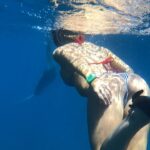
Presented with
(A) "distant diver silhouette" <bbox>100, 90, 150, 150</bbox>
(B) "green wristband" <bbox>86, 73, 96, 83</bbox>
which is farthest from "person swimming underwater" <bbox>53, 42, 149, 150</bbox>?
(A) "distant diver silhouette" <bbox>100, 90, 150, 150</bbox>

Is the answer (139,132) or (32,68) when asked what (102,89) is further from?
(32,68)

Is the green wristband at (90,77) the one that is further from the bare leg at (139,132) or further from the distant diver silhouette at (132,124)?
the distant diver silhouette at (132,124)

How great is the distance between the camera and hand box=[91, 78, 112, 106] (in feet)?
22.7

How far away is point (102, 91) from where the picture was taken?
6.96 meters

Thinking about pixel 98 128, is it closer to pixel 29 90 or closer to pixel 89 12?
pixel 89 12

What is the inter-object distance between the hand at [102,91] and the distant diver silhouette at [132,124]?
40.7 inches

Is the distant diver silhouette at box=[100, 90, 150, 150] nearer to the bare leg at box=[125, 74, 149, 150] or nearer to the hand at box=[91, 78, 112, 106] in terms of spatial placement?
the bare leg at box=[125, 74, 149, 150]

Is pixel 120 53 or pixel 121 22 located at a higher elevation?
Result: pixel 121 22

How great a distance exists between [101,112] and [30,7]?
10.4 meters

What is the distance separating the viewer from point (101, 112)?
7.26 metres

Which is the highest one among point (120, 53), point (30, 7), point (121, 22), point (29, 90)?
point (30, 7)

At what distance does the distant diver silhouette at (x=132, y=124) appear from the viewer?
18.5ft

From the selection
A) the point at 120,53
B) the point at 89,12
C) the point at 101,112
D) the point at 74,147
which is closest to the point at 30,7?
the point at 89,12

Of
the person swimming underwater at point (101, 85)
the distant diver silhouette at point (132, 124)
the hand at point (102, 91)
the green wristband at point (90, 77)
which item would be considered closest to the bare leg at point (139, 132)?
the person swimming underwater at point (101, 85)
